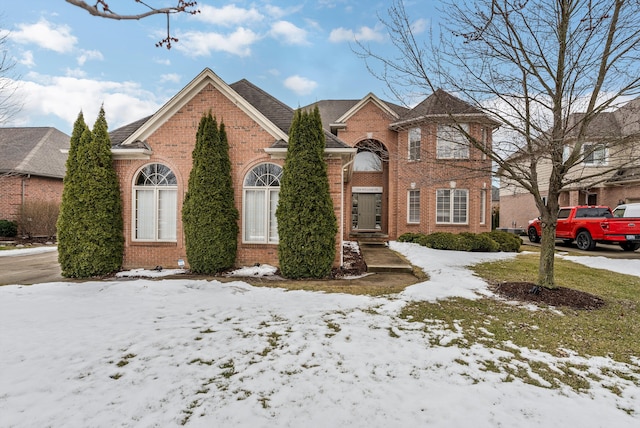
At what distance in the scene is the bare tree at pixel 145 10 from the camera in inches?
92.5

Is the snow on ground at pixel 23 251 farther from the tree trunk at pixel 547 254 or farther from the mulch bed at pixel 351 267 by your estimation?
the tree trunk at pixel 547 254

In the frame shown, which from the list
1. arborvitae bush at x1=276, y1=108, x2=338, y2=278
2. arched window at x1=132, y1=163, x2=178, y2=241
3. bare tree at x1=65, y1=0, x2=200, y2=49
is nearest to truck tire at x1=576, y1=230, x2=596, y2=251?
arborvitae bush at x1=276, y1=108, x2=338, y2=278

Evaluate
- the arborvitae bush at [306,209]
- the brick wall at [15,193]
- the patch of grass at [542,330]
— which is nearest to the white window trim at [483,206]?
the patch of grass at [542,330]

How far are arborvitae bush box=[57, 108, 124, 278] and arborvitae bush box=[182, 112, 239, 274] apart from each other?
80.7 inches

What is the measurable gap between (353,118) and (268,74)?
15.9 ft

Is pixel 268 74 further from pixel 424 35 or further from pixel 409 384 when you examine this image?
pixel 409 384

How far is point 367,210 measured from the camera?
16656mm

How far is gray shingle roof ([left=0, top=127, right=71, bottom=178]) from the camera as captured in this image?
56.3 feet

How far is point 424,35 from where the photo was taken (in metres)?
5.72

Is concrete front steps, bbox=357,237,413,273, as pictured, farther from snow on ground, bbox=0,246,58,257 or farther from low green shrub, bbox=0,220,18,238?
low green shrub, bbox=0,220,18,238

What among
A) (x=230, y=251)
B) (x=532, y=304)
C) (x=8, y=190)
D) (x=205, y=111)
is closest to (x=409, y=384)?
(x=532, y=304)

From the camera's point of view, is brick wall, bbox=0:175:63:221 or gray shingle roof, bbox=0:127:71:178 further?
gray shingle roof, bbox=0:127:71:178

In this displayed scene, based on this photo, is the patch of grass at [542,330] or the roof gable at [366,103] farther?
the roof gable at [366,103]

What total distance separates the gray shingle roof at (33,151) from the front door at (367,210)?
56.7ft
